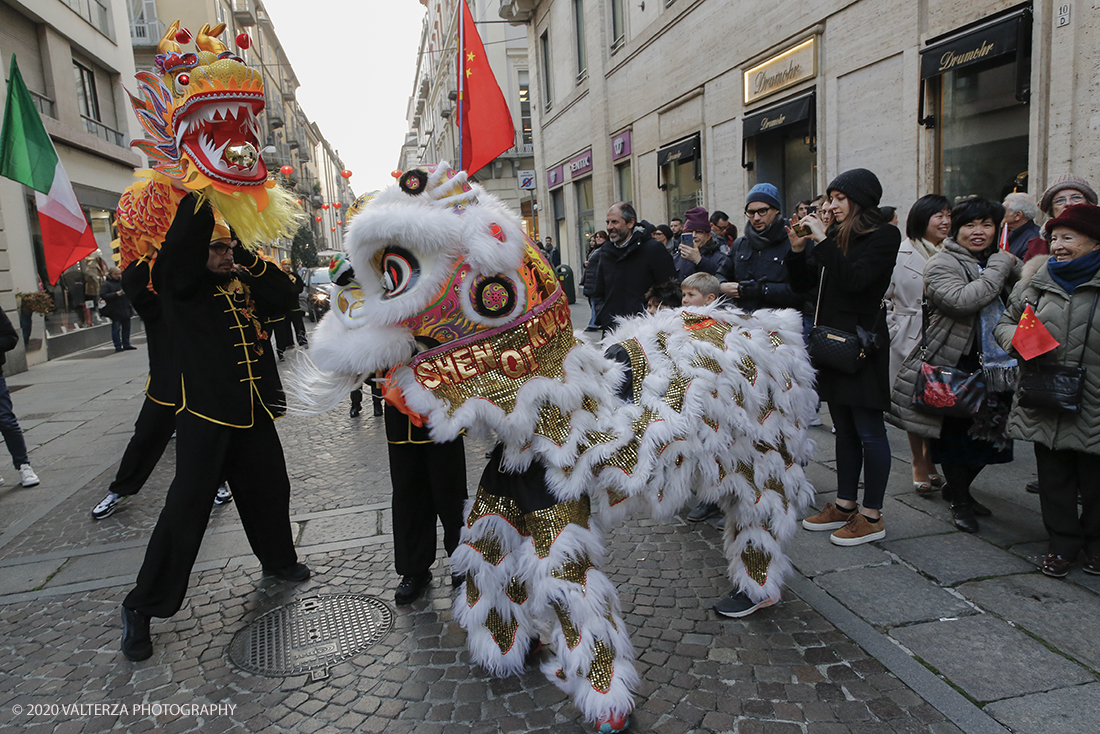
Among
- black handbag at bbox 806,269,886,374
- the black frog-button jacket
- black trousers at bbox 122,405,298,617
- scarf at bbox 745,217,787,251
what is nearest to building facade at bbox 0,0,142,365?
the black frog-button jacket

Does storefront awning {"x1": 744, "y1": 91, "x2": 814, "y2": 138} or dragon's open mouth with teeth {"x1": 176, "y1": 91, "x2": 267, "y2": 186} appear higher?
storefront awning {"x1": 744, "y1": 91, "x2": 814, "y2": 138}

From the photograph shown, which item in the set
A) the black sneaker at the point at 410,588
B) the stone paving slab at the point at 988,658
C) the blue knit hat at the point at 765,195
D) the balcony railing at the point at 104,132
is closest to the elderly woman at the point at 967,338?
the stone paving slab at the point at 988,658

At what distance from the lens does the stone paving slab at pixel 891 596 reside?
302cm

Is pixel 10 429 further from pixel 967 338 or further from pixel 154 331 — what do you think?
pixel 967 338

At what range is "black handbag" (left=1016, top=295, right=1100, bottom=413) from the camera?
321cm

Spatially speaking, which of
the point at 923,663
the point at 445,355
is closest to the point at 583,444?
the point at 445,355

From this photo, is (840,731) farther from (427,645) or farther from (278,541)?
(278,541)

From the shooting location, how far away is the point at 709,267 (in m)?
6.42

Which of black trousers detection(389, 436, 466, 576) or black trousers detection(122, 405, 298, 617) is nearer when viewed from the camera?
black trousers detection(122, 405, 298, 617)

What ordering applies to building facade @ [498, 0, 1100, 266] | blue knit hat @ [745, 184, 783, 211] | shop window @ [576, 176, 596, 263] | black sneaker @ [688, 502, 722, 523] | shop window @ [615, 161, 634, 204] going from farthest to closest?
1. shop window @ [576, 176, 596, 263]
2. shop window @ [615, 161, 634, 204]
3. building facade @ [498, 0, 1100, 266]
4. blue knit hat @ [745, 184, 783, 211]
5. black sneaker @ [688, 502, 722, 523]

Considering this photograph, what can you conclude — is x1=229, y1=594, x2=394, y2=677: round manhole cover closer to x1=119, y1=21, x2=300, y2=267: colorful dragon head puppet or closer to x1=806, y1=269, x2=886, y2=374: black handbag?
x1=119, y1=21, x2=300, y2=267: colorful dragon head puppet

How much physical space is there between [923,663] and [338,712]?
2281mm

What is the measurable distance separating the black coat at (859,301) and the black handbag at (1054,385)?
Result: 619 mm

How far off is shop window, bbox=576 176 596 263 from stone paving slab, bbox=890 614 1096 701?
17954 millimetres
